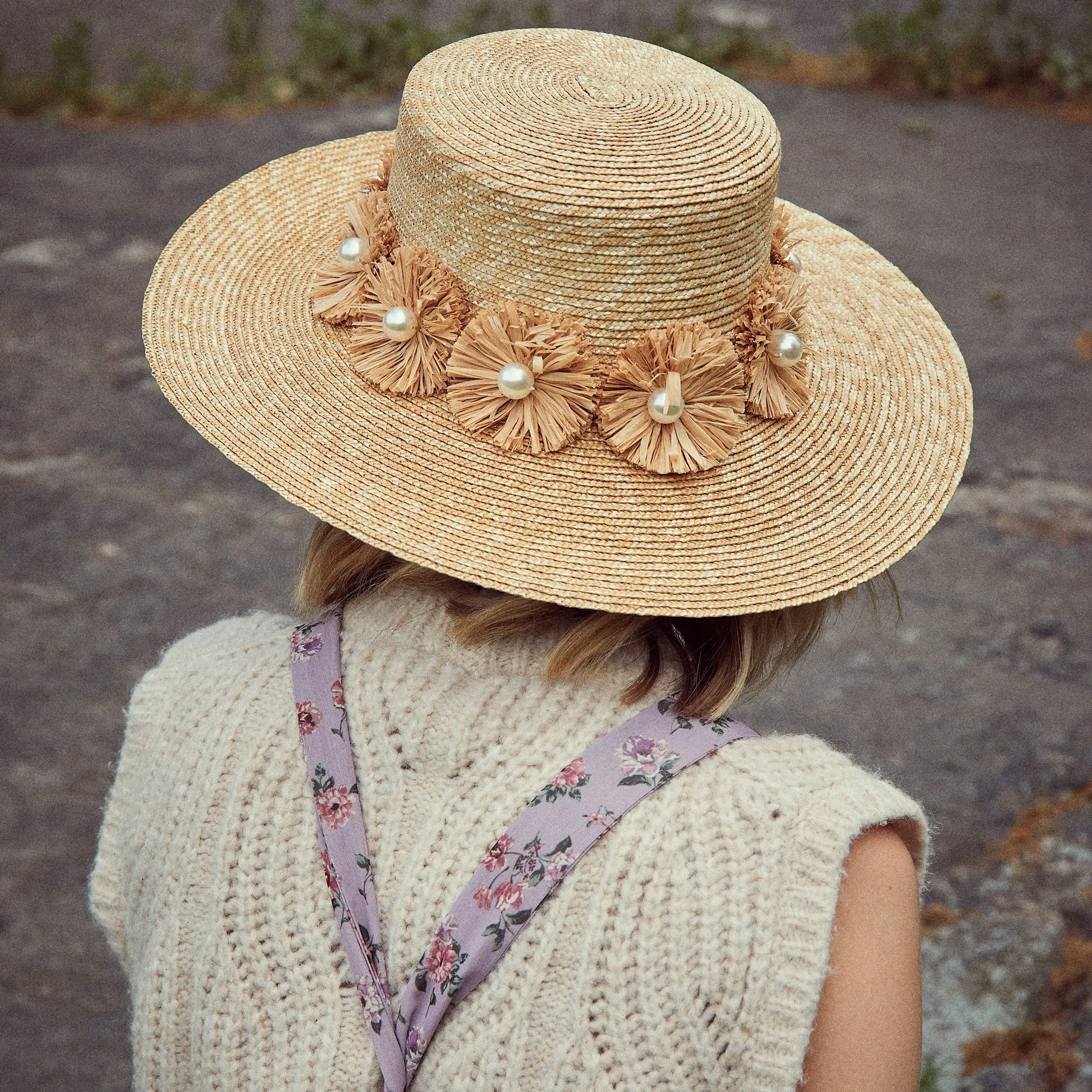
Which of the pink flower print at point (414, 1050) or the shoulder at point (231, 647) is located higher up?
the shoulder at point (231, 647)

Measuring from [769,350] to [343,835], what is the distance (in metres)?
0.81

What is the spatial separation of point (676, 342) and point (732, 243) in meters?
0.15

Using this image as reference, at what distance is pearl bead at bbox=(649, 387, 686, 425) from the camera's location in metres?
1.40

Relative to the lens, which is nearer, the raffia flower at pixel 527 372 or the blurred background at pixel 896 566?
the raffia flower at pixel 527 372

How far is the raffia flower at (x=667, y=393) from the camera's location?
4.64 ft

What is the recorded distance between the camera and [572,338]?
1.40 metres

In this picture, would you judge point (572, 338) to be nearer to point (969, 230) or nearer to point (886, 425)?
point (886, 425)

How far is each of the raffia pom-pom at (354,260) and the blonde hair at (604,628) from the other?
0.29m

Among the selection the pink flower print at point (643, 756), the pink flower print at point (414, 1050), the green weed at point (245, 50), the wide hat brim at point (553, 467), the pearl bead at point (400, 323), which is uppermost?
the pearl bead at point (400, 323)

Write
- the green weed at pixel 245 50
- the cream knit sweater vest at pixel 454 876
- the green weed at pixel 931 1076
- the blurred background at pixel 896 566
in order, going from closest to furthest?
the cream knit sweater vest at pixel 454 876 → the green weed at pixel 931 1076 → the blurred background at pixel 896 566 → the green weed at pixel 245 50

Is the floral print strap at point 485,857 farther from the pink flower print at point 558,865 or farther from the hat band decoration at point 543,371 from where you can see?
the hat band decoration at point 543,371

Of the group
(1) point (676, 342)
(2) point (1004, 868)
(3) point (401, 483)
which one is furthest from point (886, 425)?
(2) point (1004, 868)

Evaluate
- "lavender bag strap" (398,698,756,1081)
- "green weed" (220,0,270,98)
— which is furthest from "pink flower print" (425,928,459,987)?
"green weed" (220,0,270,98)

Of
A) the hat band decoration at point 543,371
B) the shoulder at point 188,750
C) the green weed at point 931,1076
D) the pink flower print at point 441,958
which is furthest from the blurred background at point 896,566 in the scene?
the hat band decoration at point 543,371
